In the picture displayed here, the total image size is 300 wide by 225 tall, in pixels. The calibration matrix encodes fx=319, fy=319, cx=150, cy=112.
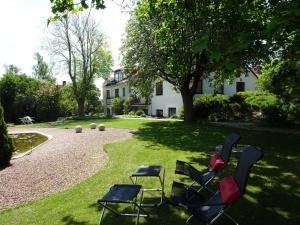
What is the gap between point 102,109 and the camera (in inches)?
2183

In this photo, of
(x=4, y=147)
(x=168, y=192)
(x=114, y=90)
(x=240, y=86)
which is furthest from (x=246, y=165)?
(x=114, y=90)

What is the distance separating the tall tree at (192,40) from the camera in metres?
4.76

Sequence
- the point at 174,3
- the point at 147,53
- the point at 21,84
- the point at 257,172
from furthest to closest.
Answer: the point at 21,84 → the point at 147,53 → the point at 174,3 → the point at 257,172

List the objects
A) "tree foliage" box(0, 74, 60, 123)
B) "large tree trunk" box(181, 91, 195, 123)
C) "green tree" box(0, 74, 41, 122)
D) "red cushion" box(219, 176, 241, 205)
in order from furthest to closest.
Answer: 1. "green tree" box(0, 74, 41, 122)
2. "tree foliage" box(0, 74, 60, 123)
3. "large tree trunk" box(181, 91, 195, 123)
4. "red cushion" box(219, 176, 241, 205)

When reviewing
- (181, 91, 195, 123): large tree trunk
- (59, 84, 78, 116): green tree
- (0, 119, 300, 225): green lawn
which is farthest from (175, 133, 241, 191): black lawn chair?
(59, 84, 78, 116): green tree

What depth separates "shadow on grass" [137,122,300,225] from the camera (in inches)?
215

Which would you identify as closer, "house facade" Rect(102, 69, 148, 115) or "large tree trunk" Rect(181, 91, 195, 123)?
"large tree trunk" Rect(181, 91, 195, 123)

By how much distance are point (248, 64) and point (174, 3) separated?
10.2 meters

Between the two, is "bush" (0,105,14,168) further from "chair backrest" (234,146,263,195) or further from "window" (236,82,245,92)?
"window" (236,82,245,92)

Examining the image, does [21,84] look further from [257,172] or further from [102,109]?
[257,172]

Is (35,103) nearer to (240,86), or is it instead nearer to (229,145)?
(240,86)

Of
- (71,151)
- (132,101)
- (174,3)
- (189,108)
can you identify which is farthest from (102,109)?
(174,3)

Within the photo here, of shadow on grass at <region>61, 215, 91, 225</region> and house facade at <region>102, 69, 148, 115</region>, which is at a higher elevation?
house facade at <region>102, 69, 148, 115</region>

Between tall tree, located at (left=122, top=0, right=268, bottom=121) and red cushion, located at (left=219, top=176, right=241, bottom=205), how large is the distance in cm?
168
